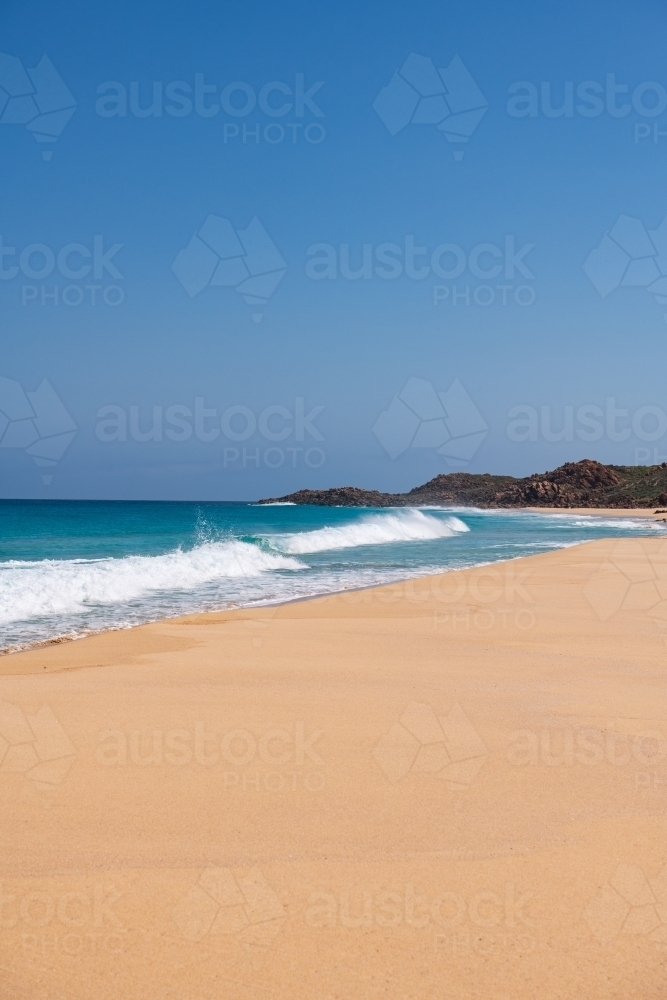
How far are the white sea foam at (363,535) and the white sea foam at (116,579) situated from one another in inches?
230

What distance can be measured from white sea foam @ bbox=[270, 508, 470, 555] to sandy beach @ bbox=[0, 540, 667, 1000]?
1883cm

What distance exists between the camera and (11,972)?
2.33 metres

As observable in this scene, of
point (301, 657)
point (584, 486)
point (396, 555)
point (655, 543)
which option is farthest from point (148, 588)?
point (584, 486)

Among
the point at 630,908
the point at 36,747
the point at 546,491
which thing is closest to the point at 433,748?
the point at 630,908

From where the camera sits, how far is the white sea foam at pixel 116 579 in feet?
36.6

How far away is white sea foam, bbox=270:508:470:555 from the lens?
26922 mm

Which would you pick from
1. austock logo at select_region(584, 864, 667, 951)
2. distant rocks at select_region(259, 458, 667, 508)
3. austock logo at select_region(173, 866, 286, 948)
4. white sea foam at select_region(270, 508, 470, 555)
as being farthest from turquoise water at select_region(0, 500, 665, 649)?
distant rocks at select_region(259, 458, 667, 508)

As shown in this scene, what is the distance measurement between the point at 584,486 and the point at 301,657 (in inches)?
4082

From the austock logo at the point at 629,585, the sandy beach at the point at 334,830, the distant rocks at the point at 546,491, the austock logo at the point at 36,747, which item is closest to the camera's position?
the sandy beach at the point at 334,830

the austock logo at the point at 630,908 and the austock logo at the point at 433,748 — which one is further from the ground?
the austock logo at the point at 433,748

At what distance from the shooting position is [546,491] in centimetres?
9819

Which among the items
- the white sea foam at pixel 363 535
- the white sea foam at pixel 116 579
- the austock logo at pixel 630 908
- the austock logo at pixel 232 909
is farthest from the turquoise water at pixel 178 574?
the austock logo at pixel 630 908

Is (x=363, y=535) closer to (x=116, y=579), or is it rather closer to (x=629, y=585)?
(x=116, y=579)

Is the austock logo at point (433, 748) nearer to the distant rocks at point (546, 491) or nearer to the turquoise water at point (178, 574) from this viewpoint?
the turquoise water at point (178, 574)
